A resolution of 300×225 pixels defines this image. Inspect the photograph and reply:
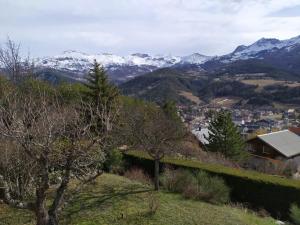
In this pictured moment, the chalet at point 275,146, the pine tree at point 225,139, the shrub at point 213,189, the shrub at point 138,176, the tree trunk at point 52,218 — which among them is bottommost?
the chalet at point 275,146

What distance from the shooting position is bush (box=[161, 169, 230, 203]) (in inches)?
708

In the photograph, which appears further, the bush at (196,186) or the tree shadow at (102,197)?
the bush at (196,186)

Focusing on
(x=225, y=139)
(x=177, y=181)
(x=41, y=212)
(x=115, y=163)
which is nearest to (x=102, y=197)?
(x=177, y=181)

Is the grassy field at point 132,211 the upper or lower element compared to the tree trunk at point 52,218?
lower

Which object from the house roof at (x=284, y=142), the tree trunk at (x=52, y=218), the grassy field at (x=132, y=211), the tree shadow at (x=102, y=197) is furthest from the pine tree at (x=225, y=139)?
the tree trunk at (x=52, y=218)

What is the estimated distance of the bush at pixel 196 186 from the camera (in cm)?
1798

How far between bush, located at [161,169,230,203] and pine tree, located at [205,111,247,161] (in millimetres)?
22215

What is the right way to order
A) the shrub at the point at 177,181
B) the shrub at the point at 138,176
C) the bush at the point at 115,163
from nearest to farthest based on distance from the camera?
the shrub at the point at 177,181 < the shrub at the point at 138,176 < the bush at the point at 115,163

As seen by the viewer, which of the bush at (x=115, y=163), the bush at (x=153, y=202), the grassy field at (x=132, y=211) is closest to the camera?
the grassy field at (x=132, y=211)

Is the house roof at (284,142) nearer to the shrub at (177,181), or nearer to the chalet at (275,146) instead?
the chalet at (275,146)

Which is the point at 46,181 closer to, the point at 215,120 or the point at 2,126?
the point at 2,126

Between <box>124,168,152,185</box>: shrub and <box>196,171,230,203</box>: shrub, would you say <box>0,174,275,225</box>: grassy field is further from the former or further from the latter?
<box>124,168,152,185</box>: shrub

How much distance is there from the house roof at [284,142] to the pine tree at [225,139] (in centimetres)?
1308

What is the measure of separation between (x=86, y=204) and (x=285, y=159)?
4048 cm
